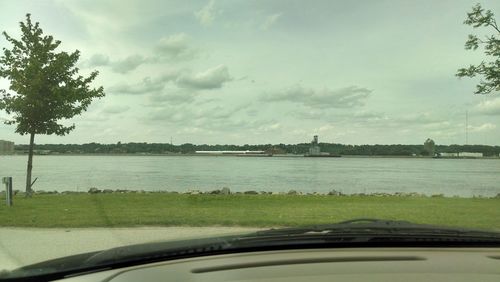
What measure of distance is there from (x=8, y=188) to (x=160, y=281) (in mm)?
13729

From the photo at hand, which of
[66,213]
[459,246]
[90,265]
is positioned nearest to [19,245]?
[66,213]

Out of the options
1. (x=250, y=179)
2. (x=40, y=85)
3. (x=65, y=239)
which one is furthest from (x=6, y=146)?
(x=250, y=179)

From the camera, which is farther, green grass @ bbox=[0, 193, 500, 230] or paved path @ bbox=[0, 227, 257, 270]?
green grass @ bbox=[0, 193, 500, 230]

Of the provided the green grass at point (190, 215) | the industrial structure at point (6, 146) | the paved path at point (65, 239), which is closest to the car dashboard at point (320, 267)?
the paved path at point (65, 239)

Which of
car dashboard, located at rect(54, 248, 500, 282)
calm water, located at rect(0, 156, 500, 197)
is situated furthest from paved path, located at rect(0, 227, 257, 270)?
calm water, located at rect(0, 156, 500, 197)

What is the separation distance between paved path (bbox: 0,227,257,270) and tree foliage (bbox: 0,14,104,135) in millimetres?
8187

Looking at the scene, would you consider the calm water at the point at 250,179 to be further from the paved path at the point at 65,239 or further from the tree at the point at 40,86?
the paved path at the point at 65,239

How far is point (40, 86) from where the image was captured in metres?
17.7

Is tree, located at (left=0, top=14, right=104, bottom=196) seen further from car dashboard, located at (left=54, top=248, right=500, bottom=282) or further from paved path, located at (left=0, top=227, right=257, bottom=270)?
car dashboard, located at (left=54, top=248, right=500, bottom=282)

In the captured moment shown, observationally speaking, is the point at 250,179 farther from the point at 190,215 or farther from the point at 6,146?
the point at 190,215

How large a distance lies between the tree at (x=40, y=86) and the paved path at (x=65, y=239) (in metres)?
8.19

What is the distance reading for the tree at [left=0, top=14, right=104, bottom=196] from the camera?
1758 cm

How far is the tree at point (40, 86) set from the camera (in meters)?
17.6

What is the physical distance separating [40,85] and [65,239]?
9944 millimetres
